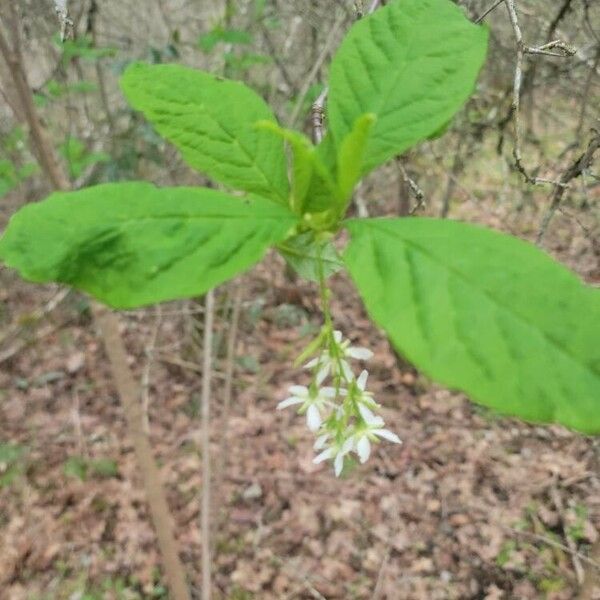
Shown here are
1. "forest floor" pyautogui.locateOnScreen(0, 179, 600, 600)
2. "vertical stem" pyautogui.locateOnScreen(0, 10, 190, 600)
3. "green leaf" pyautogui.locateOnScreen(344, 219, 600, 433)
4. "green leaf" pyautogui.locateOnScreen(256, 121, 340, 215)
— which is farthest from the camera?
"forest floor" pyautogui.locateOnScreen(0, 179, 600, 600)

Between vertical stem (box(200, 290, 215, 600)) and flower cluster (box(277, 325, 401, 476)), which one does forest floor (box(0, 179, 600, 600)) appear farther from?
flower cluster (box(277, 325, 401, 476))

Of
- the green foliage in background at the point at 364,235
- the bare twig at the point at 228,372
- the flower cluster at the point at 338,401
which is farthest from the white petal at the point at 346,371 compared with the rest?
the bare twig at the point at 228,372

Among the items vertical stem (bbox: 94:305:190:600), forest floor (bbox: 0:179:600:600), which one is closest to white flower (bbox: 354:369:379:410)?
vertical stem (bbox: 94:305:190:600)

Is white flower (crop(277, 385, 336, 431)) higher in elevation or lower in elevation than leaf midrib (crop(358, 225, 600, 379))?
lower

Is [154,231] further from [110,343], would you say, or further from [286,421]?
[286,421]

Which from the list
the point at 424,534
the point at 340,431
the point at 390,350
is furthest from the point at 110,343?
the point at 390,350

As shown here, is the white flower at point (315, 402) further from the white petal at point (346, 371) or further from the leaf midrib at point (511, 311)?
the leaf midrib at point (511, 311)
